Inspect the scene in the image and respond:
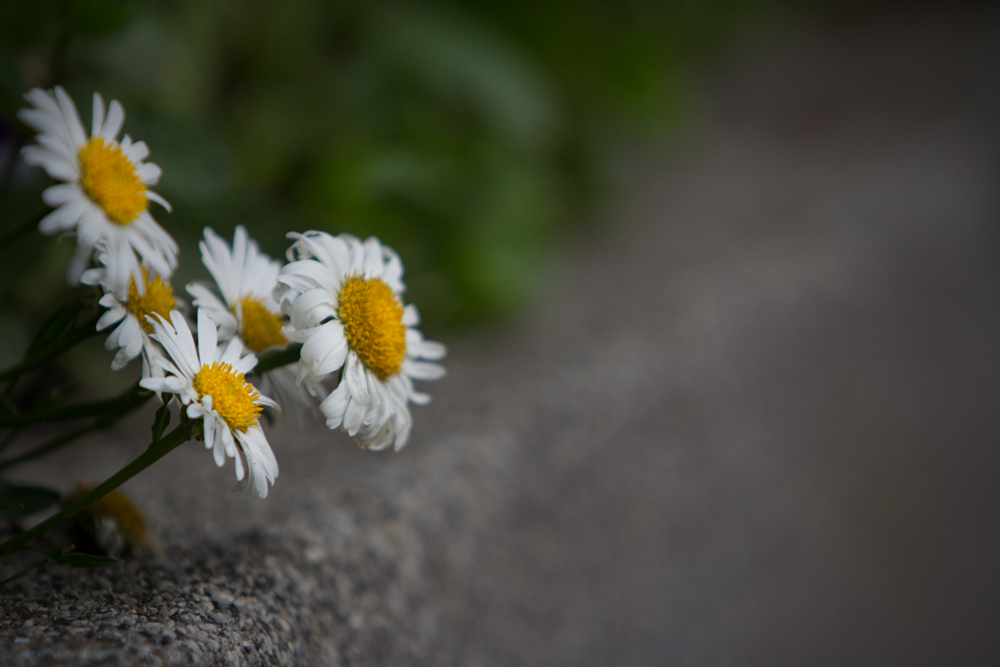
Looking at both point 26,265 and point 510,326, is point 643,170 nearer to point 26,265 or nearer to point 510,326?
point 510,326

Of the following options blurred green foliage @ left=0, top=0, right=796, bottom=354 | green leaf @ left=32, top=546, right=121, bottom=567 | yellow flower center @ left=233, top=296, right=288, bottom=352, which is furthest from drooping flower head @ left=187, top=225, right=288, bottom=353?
blurred green foliage @ left=0, top=0, right=796, bottom=354

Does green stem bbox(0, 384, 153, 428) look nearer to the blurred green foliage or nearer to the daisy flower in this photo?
the daisy flower

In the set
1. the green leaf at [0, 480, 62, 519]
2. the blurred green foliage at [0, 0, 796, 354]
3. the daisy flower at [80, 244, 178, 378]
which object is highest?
the blurred green foliage at [0, 0, 796, 354]

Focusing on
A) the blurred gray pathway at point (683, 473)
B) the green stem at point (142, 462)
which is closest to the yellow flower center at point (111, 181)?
the green stem at point (142, 462)

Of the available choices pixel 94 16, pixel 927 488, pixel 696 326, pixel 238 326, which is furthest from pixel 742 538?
pixel 94 16

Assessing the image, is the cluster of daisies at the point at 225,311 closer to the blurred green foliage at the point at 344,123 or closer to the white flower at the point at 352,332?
the white flower at the point at 352,332

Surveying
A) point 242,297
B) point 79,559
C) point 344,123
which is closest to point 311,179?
point 344,123
